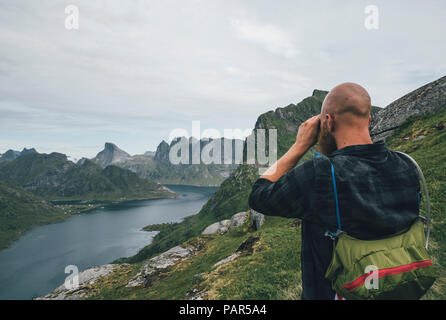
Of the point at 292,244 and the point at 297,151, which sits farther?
the point at 292,244

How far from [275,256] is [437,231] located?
6381 millimetres

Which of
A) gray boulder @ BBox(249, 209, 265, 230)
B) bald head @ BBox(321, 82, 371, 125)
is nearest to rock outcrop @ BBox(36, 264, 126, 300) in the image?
gray boulder @ BBox(249, 209, 265, 230)

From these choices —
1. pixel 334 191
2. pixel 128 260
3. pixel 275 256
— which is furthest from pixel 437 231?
pixel 128 260

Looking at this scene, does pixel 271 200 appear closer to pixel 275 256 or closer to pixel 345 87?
pixel 345 87

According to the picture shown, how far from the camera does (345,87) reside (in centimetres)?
284

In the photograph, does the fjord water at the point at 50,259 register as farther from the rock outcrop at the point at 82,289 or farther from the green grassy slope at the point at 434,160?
the green grassy slope at the point at 434,160

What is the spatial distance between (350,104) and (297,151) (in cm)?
86

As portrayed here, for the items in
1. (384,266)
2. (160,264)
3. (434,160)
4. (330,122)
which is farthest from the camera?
(160,264)

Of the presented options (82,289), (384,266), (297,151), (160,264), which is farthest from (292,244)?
(82,289)

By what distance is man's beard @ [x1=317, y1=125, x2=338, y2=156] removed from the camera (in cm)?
302

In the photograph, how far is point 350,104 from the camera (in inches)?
109

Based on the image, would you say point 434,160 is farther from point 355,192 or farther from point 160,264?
point 160,264

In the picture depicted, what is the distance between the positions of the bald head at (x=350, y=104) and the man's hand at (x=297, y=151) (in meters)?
0.29

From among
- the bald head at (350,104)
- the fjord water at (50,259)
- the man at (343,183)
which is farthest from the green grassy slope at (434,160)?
the fjord water at (50,259)
